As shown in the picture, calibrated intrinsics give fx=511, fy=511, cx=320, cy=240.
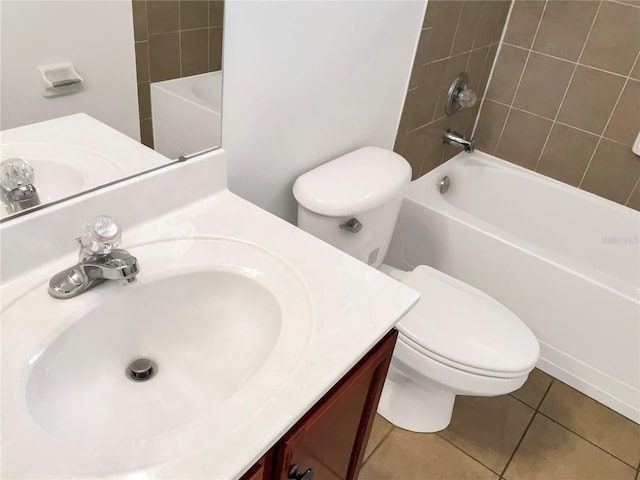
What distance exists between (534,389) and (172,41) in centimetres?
166

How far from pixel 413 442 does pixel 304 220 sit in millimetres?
831

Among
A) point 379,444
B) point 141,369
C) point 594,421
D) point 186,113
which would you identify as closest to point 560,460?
point 594,421

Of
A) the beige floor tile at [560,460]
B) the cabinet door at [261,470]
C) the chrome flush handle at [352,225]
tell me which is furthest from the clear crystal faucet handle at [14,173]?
the beige floor tile at [560,460]

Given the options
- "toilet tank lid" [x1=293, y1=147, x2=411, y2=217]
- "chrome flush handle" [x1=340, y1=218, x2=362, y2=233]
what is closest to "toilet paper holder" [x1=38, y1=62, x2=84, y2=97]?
"toilet tank lid" [x1=293, y1=147, x2=411, y2=217]

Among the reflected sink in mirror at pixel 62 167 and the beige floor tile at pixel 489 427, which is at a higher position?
the reflected sink in mirror at pixel 62 167

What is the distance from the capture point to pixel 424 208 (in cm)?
197

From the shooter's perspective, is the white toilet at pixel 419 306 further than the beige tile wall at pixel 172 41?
Yes

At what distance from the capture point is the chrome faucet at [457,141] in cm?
211

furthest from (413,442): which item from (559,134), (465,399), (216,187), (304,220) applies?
(559,134)

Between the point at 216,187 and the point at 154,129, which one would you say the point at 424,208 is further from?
the point at 154,129

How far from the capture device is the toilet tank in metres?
1.25

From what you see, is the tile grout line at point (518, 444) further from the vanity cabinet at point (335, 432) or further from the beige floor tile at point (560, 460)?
the vanity cabinet at point (335, 432)

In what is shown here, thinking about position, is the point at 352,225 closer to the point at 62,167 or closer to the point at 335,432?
the point at 335,432

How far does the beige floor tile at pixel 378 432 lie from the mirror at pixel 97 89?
1.06 metres
